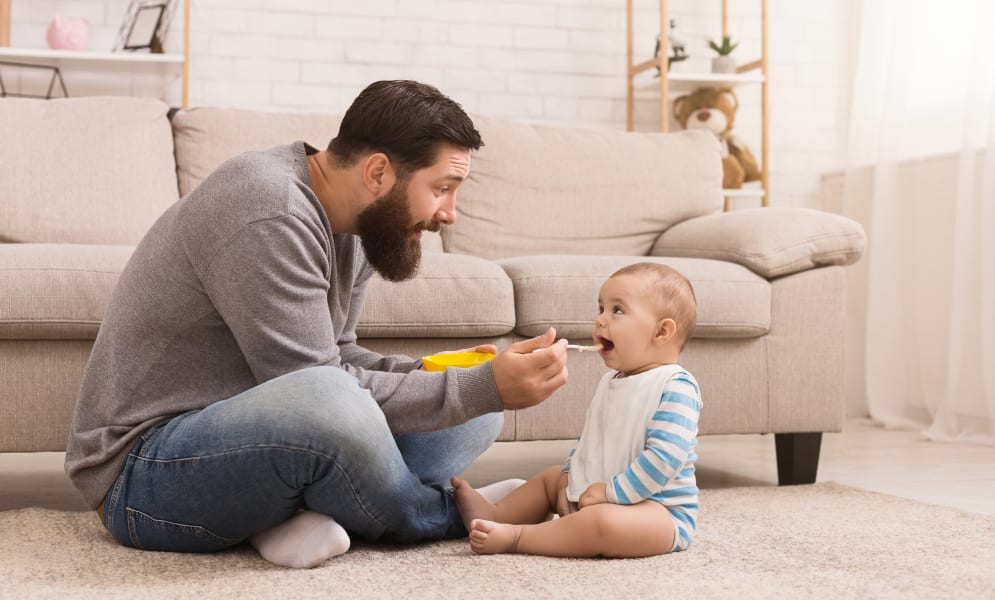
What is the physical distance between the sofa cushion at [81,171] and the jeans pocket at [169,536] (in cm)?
108

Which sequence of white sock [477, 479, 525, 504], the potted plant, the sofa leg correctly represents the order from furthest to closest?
1. the potted plant
2. the sofa leg
3. white sock [477, 479, 525, 504]

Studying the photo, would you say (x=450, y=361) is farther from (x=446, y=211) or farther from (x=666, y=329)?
(x=666, y=329)

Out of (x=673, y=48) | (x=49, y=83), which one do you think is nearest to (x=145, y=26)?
(x=49, y=83)

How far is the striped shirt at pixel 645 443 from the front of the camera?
4.85 ft

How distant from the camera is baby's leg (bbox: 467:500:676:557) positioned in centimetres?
147

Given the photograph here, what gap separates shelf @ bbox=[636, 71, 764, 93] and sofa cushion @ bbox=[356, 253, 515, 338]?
1857 mm

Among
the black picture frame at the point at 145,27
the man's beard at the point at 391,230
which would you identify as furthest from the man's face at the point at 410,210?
the black picture frame at the point at 145,27

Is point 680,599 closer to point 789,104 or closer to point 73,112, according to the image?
point 73,112

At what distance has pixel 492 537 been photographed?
148cm

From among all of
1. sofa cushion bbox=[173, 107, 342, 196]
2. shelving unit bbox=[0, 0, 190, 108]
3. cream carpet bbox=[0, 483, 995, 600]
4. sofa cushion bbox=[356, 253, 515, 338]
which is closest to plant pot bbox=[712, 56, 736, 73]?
sofa cushion bbox=[173, 107, 342, 196]

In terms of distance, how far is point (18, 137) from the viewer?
244cm

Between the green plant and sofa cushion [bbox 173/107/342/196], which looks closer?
sofa cushion [bbox 173/107/342/196]

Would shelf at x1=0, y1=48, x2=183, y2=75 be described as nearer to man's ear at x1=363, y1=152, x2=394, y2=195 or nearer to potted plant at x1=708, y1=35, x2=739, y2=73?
potted plant at x1=708, y1=35, x2=739, y2=73

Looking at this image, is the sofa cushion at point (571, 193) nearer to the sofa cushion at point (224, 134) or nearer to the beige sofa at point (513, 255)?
the beige sofa at point (513, 255)
